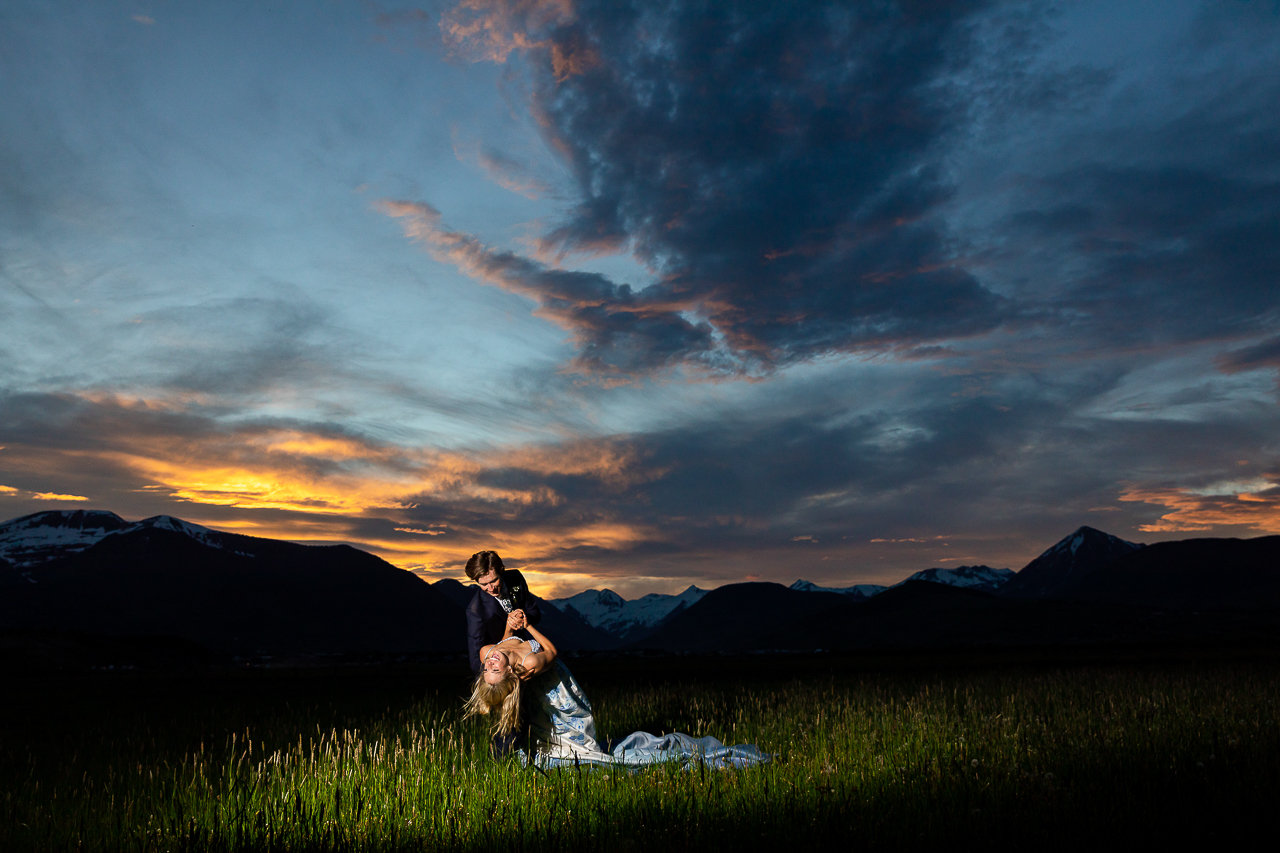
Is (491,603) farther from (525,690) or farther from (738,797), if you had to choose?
(738,797)

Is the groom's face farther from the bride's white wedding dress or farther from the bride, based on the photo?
the bride's white wedding dress

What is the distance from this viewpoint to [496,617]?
29.2 feet

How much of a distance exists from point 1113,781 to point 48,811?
11624mm

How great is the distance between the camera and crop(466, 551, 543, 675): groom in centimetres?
878

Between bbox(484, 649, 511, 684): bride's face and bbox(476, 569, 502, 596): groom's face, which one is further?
bbox(476, 569, 502, 596): groom's face

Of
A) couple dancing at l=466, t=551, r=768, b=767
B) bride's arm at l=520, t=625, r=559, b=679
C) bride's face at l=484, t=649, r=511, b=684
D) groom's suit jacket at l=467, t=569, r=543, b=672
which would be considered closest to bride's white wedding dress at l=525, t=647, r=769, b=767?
couple dancing at l=466, t=551, r=768, b=767

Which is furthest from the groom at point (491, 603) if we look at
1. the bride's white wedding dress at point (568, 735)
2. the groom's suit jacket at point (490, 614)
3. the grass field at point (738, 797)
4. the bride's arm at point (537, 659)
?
the grass field at point (738, 797)

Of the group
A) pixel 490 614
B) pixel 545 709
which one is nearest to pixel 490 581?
pixel 490 614

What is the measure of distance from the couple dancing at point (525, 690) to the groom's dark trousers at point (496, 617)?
0.04 feet

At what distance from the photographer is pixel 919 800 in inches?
270

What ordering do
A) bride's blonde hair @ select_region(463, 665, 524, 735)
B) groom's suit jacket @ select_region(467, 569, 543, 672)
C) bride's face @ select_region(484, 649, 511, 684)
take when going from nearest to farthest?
bride's face @ select_region(484, 649, 511, 684)
bride's blonde hair @ select_region(463, 665, 524, 735)
groom's suit jacket @ select_region(467, 569, 543, 672)

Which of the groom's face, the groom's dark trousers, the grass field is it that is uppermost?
the groom's face

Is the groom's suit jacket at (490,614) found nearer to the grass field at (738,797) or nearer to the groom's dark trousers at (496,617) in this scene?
the groom's dark trousers at (496,617)

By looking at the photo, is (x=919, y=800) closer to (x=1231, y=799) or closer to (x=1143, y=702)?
(x=1231, y=799)
